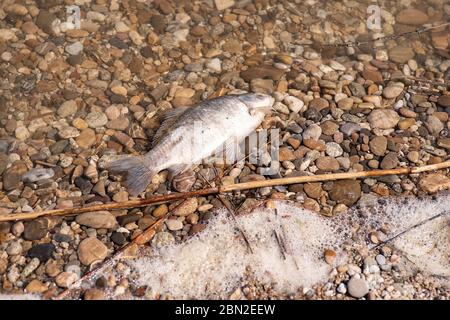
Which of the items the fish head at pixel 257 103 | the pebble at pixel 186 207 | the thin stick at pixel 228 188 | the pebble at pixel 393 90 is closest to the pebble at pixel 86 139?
the thin stick at pixel 228 188

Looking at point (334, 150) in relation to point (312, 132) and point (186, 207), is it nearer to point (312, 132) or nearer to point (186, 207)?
point (312, 132)

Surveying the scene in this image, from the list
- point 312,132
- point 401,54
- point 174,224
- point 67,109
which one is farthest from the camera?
point 401,54

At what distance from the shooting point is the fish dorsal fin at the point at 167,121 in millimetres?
4746

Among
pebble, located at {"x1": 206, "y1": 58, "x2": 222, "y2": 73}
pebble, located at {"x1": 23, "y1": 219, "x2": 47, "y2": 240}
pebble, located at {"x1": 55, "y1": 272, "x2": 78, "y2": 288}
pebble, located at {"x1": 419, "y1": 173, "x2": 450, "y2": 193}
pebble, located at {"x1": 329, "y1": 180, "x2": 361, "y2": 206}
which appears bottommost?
pebble, located at {"x1": 419, "y1": 173, "x2": 450, "y2": 193}

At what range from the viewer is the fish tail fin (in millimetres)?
4363

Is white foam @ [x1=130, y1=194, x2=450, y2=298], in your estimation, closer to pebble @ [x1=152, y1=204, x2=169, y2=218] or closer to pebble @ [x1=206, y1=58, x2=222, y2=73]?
pebble @ [x1=152, y1=204, x2=169, y2=218]

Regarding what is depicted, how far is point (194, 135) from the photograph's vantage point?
15.0 ft

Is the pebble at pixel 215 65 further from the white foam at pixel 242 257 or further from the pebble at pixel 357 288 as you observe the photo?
the pebble at pixel 357 288

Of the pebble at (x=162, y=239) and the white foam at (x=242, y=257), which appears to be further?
the pebble at (x=162, y=239)

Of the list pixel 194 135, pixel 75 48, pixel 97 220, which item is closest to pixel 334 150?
pixel 194 135

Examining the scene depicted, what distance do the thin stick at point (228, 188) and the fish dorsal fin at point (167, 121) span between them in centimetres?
63

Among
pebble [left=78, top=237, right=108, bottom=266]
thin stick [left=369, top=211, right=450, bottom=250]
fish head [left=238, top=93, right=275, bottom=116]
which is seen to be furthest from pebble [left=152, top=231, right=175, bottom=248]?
thin stick [left=369, top=211, right=450, bottom=250]

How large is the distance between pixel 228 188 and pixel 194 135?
1.95 ft
